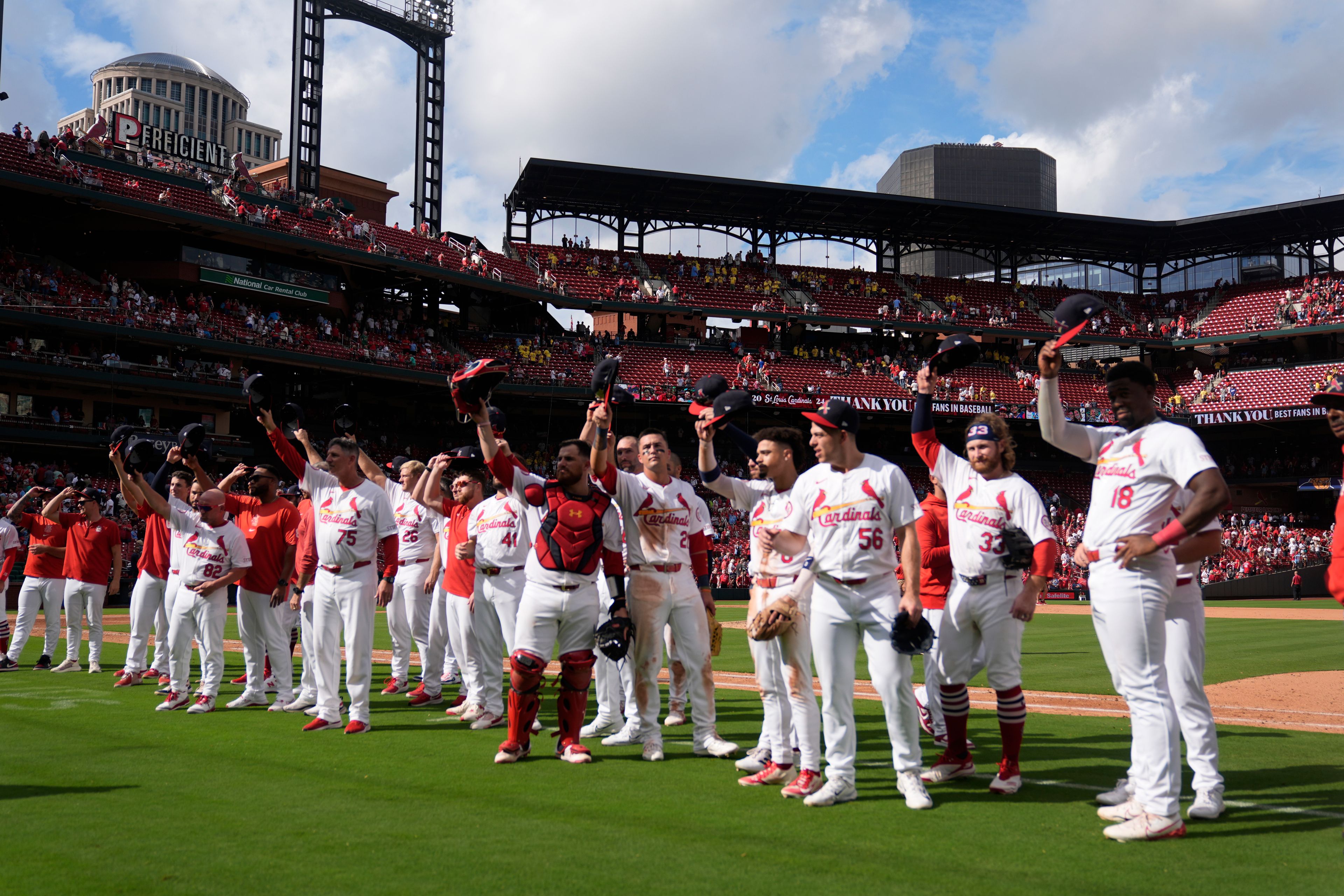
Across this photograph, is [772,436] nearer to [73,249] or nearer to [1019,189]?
[73,249]

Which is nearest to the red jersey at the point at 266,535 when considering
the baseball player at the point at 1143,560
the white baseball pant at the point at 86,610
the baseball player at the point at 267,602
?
the baseball player at the point at 267,602

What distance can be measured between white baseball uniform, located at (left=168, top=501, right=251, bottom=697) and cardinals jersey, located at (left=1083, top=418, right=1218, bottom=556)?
7.39 meters

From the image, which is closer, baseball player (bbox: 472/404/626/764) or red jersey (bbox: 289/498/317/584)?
baseball player (bbox: 472/404/626/764)

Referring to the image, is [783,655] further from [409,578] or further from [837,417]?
[409,578]

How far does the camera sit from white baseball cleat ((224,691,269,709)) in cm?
920

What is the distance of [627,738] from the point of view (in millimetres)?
7449

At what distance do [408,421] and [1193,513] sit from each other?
36.4 m

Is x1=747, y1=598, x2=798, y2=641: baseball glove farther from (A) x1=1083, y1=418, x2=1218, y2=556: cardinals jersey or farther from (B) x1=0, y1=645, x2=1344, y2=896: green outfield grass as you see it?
(A) x1=1083, y1=418, x2=1218, y2=556: cardinals jersey

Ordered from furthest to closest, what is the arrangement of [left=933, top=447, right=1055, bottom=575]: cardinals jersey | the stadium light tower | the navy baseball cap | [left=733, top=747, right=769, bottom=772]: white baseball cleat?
1. the stadium light tower
2. [left=733, top=747, right=769, bottom=772]: white baseball cleat
3. [left=933, top=447, right=1055, bottom=575]: cardinals jersey
4. the navy baseball cap

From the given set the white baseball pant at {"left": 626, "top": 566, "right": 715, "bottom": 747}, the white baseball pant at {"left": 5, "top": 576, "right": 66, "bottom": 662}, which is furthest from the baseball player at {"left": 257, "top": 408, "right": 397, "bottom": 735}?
the white baseball pant at {"left": 5, "top": 576, "right": 66, "bottom": 662}

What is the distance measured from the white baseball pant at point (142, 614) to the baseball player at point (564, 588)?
5919mm

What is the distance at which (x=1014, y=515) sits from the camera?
238 inches

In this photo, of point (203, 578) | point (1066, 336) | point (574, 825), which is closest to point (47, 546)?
point (203, 578)

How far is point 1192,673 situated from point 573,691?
12.5 feet
